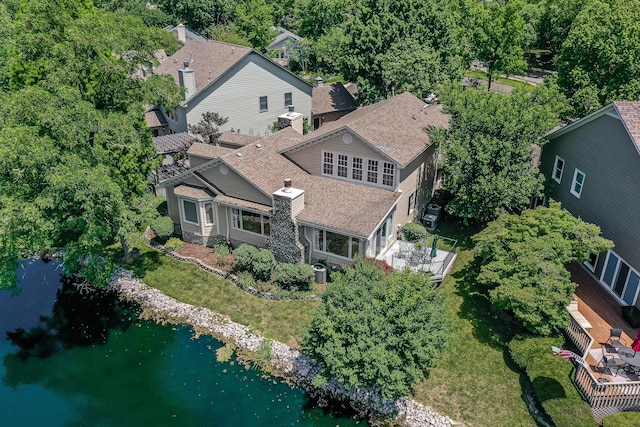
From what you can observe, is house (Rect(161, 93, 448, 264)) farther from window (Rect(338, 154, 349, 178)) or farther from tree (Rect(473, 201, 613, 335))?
tree (Rect(473, 201, 613, 335))

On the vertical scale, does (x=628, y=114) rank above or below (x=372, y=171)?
above

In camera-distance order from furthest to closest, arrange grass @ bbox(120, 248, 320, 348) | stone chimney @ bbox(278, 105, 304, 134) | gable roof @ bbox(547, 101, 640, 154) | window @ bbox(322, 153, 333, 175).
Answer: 1. stone chimney @ bbox(278, 105, 304, 134)
2. window @ bbox(322, 153, 333, 175)
3. grass @ bbox(120, 248, 320, 348)
4. gable roof @ bbox(547, 101, 640, 154)

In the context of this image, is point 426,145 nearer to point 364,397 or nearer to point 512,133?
point 512,133

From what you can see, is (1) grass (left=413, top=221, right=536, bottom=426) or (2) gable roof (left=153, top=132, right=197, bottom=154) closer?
(1) grass (left=413, top=221, right=536, bottom=426)

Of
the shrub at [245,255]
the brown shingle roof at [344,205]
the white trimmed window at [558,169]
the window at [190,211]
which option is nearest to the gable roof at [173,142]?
the window at [190,211]

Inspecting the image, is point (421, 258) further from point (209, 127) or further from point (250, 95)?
point (250, 95)

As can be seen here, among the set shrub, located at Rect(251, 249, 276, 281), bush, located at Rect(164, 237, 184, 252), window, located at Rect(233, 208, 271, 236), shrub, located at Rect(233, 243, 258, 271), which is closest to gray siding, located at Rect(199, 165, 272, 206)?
window, located at Rect(233, 208, 271, 236)

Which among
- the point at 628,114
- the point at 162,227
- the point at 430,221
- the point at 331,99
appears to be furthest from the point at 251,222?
the point at 331,99
